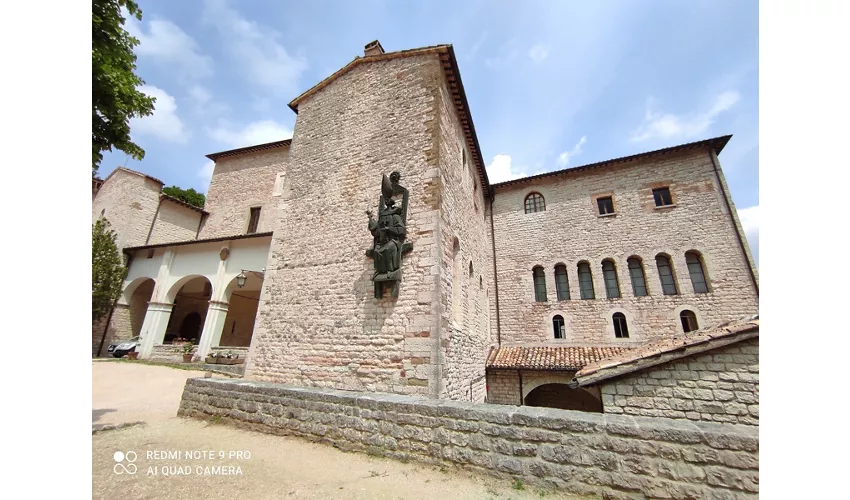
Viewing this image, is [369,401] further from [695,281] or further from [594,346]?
[695,281]

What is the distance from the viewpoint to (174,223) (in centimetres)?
1656

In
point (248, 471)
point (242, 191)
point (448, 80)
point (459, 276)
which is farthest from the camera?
point (242, 191)

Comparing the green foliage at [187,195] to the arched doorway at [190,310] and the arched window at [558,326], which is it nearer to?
the arched doorway at [190,310]

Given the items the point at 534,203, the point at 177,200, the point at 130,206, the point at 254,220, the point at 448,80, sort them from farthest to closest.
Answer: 1. the point at 177,200
2. the point at 254,220
3. the point at 130,206
4. the point at 534,203
5. the point at 448,80

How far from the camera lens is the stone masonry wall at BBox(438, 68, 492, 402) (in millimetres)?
6535

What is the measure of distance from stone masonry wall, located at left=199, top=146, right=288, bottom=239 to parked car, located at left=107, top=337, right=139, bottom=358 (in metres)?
5.89

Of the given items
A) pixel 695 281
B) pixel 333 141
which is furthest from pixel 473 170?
pixel 695 281

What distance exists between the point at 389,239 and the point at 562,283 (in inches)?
347

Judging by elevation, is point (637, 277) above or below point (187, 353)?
above

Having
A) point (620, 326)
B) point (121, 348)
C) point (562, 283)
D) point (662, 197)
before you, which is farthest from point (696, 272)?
point (121, 348)

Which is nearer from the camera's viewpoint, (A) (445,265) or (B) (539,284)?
(A) (445,265)

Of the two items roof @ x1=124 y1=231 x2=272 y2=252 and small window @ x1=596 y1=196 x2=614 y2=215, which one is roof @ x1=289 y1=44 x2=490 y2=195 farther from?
small window @ x1=596 y1=196 x2=614 y2=215

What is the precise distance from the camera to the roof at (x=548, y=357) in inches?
388

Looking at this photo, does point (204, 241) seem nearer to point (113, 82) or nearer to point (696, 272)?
point (113, 82)
